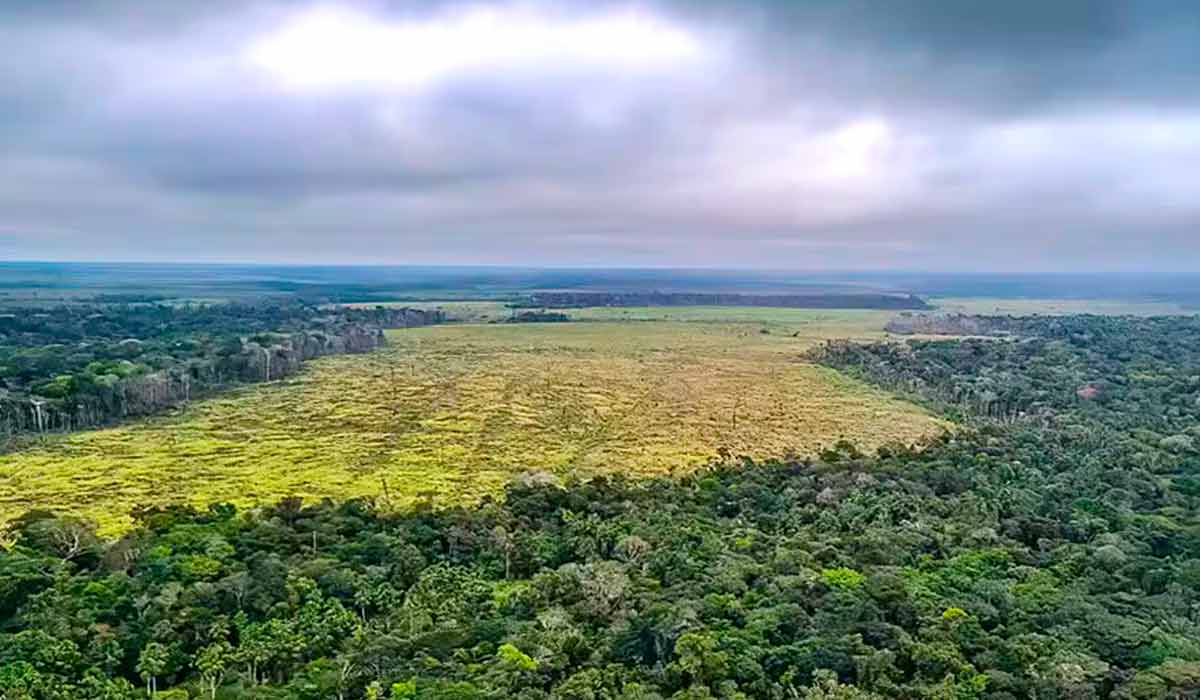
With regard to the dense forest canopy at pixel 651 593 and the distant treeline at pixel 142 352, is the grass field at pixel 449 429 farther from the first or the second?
the dense forest canopy at pixel 651 593

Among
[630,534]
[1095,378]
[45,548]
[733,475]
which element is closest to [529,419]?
[733,475]

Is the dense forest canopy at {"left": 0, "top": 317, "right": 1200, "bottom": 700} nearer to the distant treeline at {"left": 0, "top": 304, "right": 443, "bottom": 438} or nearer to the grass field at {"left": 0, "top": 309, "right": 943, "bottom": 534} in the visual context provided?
the grass field at {"left": 0, "top": 309, "right": 943, "bottom": 534}

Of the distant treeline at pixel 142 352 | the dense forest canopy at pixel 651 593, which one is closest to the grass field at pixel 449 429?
the distant treeline at pixel 142 352

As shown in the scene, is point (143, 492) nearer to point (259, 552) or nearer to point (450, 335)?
point (259, 552)

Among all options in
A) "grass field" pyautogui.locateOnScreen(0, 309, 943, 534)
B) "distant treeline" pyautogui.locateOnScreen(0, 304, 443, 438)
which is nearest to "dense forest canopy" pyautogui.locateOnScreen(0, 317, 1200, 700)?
"grass field" pyautogui.locateOnScreen(0, 309, 943, 534)

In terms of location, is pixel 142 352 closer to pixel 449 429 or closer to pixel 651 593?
pixel 449 429
